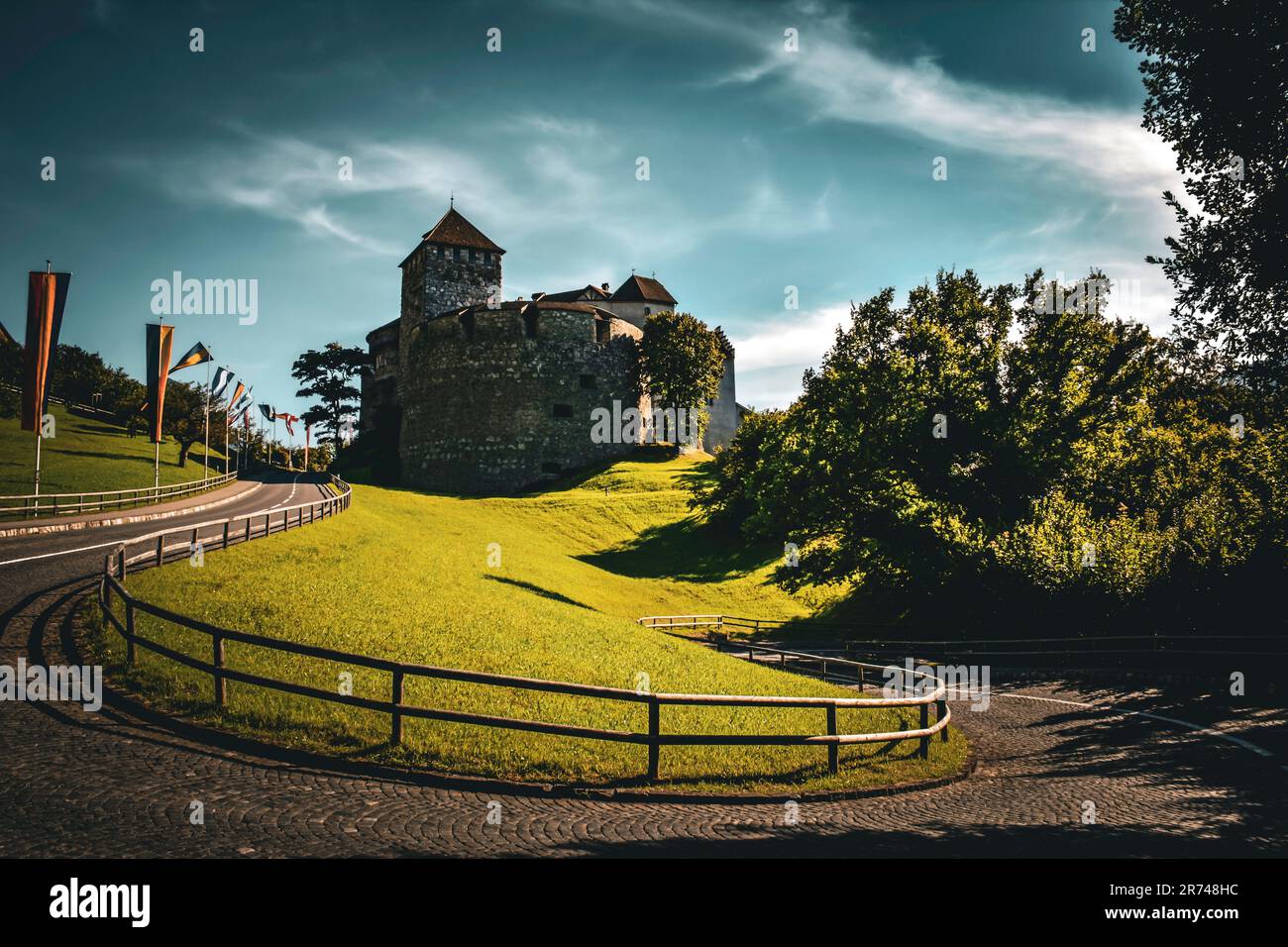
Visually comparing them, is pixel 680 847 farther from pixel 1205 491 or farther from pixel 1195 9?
pixel 1205 491

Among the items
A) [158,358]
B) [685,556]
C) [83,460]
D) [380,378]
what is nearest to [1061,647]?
[685,556]

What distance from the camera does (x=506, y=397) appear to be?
2562 inches

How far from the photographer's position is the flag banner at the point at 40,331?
2245 centimetres

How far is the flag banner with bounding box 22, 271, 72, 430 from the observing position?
22.5 metres

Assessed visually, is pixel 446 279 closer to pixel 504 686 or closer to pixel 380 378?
pixel 380 378

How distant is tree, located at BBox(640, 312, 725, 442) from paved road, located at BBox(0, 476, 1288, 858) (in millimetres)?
58300

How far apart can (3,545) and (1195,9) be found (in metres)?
32.6

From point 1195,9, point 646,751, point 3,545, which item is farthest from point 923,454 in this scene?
point 3,545

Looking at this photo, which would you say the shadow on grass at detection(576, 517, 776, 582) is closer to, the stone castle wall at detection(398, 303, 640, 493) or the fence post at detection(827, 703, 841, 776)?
the stone castle wall at detection(398, 303, 640, 493)

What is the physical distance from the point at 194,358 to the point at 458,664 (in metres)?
29.6

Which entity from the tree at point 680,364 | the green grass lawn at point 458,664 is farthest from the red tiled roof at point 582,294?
the green grass lawn at point 458,664

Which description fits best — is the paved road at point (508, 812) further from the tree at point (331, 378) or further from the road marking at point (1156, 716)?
the tree at point (331, 378)

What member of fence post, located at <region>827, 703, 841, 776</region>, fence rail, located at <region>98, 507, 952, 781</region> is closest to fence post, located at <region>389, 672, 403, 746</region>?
fence rail, located at <region>98, 507, 952, 781</region>
